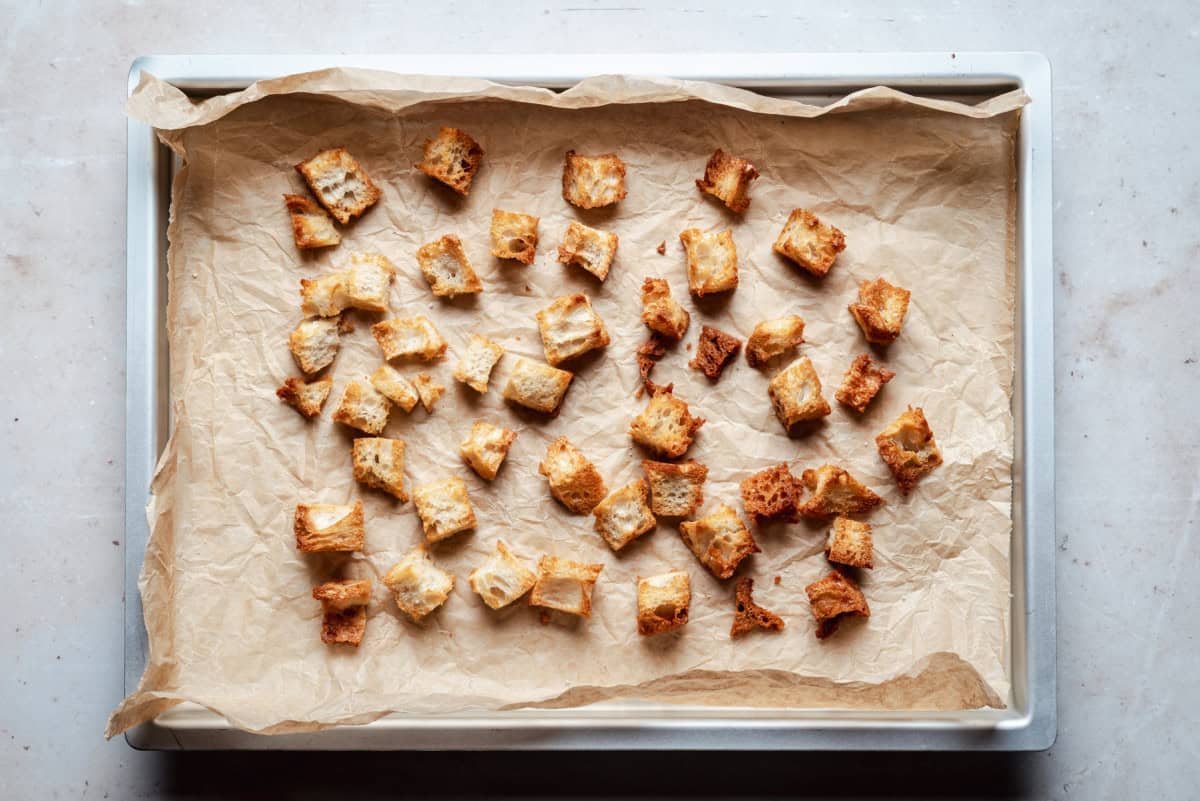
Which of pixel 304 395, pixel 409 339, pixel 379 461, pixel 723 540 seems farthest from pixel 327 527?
pixel 723 540

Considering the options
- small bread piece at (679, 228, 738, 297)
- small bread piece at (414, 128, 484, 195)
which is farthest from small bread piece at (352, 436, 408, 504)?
small bread piece at (679, 228, 738, 297)

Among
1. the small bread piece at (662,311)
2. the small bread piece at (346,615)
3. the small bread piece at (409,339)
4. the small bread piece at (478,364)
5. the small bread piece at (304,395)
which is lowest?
the small bread piece at (346,615)

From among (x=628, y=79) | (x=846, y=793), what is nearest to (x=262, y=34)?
(x=628, y=79)

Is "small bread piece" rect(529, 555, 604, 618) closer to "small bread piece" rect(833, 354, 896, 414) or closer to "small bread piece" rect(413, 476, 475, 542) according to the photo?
"small bread piece" rect(413, 476, 475, 542)

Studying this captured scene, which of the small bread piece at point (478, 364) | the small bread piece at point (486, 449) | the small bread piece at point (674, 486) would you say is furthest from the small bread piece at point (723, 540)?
the small bread piece at point (478, 364)

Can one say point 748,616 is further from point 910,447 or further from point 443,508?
point 443,508

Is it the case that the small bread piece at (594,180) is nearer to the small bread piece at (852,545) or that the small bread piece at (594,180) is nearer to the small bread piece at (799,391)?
the small bread piece at (799,391)
